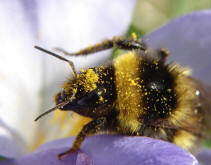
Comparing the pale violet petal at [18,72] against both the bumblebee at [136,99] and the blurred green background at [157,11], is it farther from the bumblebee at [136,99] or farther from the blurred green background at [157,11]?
the blurred green background at [157,11]

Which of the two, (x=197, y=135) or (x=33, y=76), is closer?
(x=197, y=135)

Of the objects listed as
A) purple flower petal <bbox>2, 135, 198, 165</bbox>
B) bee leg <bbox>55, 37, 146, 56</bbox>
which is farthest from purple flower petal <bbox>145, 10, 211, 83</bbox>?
purple flower petal <bbox>2, 135, 198, 165</bbox>

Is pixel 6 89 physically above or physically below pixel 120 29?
below

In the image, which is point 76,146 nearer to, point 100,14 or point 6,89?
point 6,89

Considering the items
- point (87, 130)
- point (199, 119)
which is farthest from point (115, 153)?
point (199, 119)

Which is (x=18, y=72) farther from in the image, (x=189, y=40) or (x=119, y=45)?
(x=189, y=40)

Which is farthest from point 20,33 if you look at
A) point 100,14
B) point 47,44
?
point 100,14
